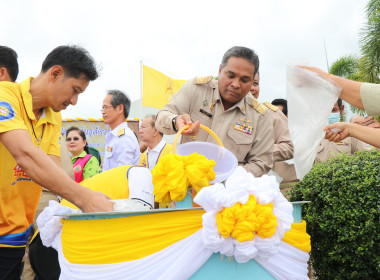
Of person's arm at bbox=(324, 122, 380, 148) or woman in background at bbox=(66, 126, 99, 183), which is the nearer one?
person's arm at bbox=(324, 122, 380, 148)

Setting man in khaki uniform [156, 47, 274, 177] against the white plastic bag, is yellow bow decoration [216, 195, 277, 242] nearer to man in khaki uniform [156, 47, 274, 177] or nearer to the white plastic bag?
the white plastic bag

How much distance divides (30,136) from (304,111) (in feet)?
4.84

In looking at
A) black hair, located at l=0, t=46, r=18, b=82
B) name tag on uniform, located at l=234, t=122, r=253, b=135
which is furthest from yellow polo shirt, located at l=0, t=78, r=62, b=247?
name tag on uniform, located at l=234, t=122, r=253, b=135

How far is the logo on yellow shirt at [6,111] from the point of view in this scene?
1.77 metres

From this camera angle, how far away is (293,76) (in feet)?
6.97

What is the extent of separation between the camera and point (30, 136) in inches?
71.3

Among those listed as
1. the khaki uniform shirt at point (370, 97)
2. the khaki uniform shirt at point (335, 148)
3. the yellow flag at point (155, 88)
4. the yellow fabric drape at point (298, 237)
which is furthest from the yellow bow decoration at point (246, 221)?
the yellow flag at point (155, 88)

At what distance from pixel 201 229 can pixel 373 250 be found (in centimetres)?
174

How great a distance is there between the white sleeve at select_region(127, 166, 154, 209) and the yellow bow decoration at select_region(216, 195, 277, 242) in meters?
0.58

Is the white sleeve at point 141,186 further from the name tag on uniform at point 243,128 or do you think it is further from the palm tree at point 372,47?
the palm tree at point 372,47

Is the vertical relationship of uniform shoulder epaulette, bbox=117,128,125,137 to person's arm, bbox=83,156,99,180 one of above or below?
above

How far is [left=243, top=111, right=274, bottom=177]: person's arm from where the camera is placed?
2.72 metres

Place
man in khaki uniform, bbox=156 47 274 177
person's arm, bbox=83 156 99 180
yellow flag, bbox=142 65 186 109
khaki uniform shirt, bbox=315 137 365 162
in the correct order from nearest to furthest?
man in khaki uniform, bbox=156 47 274 177 → khaki uniform shirt, bbox=315 137 365 162 → person's arm, bbox=83 156 99 180 → yellow flag, bbox=142 65 186 109

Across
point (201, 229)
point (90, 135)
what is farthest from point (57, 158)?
point (90, 135)
